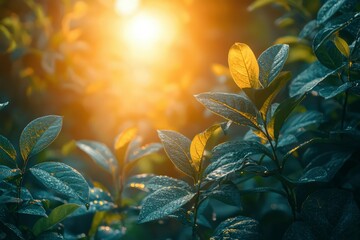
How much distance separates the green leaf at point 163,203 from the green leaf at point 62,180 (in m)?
0.11

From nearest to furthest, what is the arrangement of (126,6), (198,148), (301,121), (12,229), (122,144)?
(12,229) < (198,148) < (301,121) < (122,144) < (126,6)

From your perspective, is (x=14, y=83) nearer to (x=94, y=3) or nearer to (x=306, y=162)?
(x=94, y=3)

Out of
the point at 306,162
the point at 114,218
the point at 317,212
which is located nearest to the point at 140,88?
the point at 114,218

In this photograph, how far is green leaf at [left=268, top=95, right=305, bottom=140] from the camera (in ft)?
2.55

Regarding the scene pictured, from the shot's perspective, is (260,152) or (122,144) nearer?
(260,152)

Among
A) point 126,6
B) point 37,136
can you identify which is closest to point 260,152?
point 37,136

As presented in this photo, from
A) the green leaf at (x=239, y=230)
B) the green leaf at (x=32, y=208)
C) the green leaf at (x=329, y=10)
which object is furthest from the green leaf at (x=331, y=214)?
the green leaf at (x=32, y=208)

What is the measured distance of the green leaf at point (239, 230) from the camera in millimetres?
771

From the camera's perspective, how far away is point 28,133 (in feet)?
2.68

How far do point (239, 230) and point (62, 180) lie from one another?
1.13ft

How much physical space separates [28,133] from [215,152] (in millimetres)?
368

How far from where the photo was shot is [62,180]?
2.54 ft

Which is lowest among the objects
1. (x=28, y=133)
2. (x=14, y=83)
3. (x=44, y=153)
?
(x=44, y=153)

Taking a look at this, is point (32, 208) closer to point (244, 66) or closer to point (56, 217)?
point (56, 217)
